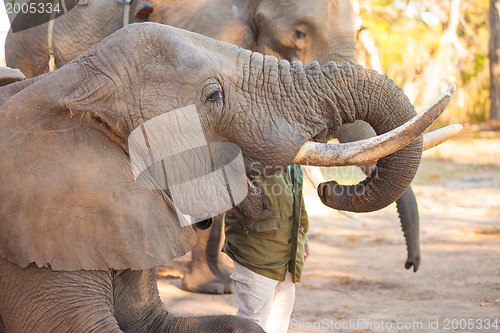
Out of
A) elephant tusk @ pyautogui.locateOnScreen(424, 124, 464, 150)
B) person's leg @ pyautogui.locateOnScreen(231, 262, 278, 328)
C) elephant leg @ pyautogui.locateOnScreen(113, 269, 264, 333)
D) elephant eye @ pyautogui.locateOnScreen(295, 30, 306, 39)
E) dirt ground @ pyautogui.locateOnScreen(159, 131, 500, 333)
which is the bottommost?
dirt ground @ pyautogui.locateOnScreen(159, 131, 500, 333)

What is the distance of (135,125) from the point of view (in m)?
2.76

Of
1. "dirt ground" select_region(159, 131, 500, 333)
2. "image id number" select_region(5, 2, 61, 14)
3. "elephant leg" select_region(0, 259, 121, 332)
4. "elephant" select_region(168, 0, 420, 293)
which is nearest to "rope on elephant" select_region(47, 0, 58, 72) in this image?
"image id number" select_region(5, 2, 61, 14)

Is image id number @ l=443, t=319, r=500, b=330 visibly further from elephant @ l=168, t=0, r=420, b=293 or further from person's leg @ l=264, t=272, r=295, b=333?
person's leg @ l=264, t=272, r=295, b=333

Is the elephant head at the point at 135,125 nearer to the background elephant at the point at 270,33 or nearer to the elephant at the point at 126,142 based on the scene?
the elephant at the point at 126,142

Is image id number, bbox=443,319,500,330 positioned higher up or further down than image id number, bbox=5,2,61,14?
further down

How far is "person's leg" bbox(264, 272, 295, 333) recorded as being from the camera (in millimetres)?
4070

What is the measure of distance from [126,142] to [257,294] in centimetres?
148

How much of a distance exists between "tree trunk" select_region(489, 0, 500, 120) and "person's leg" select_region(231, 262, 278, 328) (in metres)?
18.6

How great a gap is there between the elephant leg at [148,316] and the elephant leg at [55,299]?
0.85ft

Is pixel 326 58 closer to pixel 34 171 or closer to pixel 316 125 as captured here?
pixel 316 125

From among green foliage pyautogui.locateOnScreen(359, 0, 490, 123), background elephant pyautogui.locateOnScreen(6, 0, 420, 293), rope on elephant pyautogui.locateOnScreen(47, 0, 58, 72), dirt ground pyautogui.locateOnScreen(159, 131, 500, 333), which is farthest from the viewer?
green foliage pyautogui.locateOnScreen(359, 0, 490, 123)

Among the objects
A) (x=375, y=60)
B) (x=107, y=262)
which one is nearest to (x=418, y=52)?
(x=375, y=60)

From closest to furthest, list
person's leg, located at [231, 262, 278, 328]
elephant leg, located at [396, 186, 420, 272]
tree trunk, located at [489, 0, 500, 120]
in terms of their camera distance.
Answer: person's leg, located at [231, 262, 278, 328]
elephant leg, located at [396, 186, 420, 272]
tree trunk, located at [489, 0, 500, 120]

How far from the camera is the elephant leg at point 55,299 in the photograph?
8.71ft
